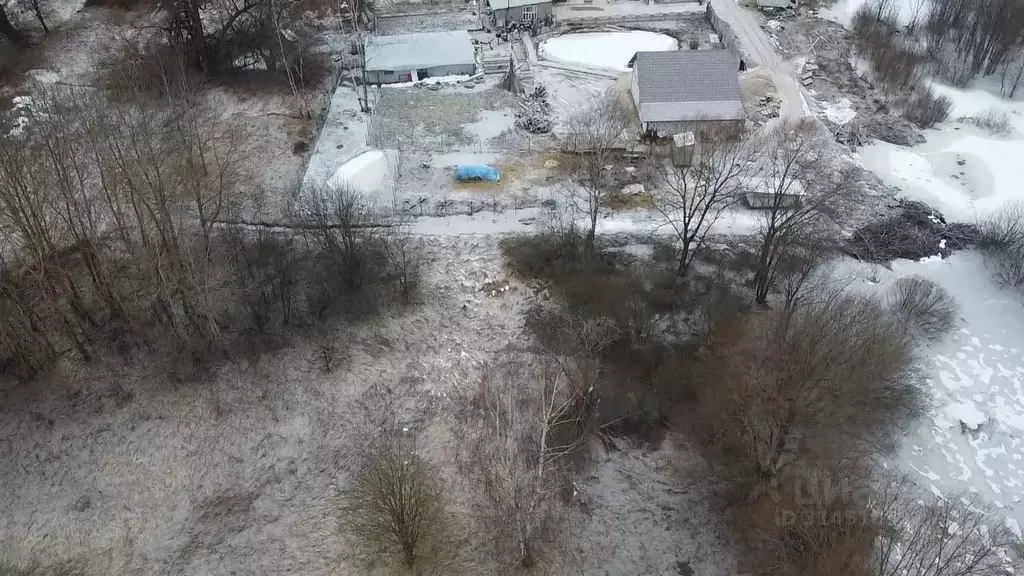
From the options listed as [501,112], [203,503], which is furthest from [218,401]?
[501,112]

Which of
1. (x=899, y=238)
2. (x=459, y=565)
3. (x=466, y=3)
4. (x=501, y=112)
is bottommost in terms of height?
(x=459, y=565)

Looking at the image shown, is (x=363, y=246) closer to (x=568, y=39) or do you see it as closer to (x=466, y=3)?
(x=568, y=39)

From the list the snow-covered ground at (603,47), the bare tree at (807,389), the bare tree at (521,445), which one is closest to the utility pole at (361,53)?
the snow-covered ground at (603,47)

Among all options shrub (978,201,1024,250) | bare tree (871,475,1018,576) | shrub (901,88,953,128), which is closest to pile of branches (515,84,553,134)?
shrub (901,88,953,128)

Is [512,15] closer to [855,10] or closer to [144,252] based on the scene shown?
[855,10]

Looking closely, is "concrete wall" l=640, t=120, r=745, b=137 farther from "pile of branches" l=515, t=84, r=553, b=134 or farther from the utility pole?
the utility pole


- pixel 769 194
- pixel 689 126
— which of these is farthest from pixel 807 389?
pixel 689 126
